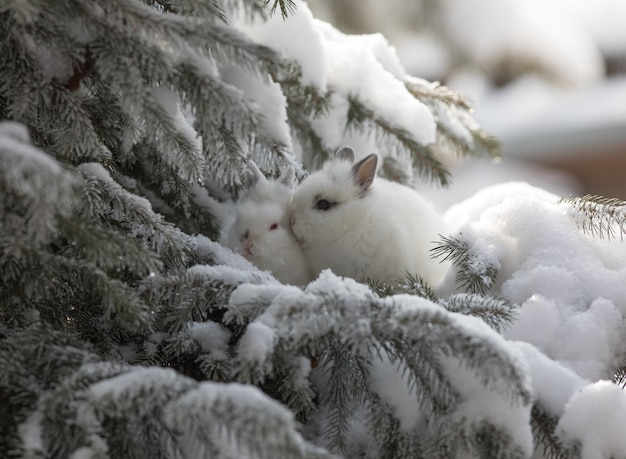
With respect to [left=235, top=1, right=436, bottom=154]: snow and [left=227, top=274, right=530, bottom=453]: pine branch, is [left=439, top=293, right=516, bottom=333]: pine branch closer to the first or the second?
[left=227, top=274, right=530, bottom=453]: pine branch

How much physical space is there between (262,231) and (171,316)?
70 cm

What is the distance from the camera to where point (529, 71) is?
352 cm

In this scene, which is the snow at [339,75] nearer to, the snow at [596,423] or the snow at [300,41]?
the snow at [300,41]

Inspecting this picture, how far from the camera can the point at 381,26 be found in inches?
138

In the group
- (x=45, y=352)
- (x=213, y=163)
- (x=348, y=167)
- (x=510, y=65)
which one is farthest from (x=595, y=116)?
(x=45, y=352)

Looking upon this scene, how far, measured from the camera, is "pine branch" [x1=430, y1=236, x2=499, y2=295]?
1.65 metres

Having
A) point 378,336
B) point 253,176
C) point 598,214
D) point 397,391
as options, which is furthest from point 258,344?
point 253,176

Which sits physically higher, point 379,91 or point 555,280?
point 379,91

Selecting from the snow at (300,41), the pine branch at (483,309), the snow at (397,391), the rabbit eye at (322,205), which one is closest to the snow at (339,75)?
the snow at (300,41)

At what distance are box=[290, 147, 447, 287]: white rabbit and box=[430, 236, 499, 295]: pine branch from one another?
22 centimetres

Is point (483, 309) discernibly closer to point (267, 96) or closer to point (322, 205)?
point (267, 96)

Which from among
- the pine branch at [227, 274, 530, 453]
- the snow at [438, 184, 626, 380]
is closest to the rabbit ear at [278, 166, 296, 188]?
the snow at [438, 184, 626, 380]

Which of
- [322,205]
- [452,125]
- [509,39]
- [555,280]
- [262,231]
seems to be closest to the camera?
[555,280]

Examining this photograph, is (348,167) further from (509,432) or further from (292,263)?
(509,432)
